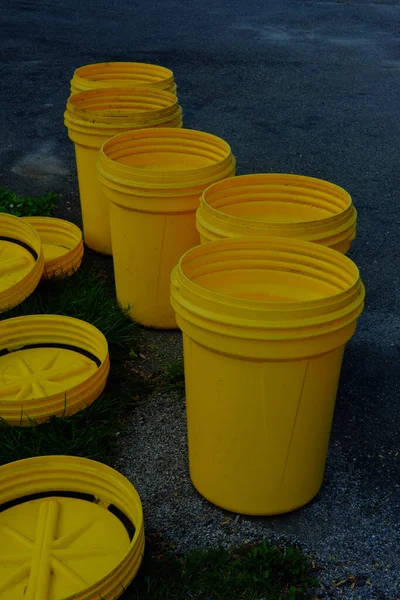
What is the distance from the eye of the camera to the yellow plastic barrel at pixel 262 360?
7.24 feet

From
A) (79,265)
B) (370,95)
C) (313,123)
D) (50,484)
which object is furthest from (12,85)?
(50,484)

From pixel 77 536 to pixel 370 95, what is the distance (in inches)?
261

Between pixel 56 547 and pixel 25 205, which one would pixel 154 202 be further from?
pixel 25 205

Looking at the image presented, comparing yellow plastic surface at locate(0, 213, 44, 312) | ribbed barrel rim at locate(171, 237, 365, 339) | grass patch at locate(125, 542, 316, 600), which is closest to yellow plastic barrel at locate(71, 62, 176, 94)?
yellow plastic surface at locate(0, 213, 44, 312)

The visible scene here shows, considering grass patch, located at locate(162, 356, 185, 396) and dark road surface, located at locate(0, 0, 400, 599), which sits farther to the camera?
grass patch, located at locate(162, 356, 185, 396)

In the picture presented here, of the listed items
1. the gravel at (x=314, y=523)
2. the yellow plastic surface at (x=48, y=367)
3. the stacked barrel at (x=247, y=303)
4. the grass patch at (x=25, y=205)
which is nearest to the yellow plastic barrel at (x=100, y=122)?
the stacked barrel at (x=247, y=303)

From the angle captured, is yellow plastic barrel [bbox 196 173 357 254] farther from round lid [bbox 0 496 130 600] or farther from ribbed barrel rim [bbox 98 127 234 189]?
round lid [bbox 0 496 130 600]

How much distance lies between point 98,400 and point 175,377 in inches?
15.3

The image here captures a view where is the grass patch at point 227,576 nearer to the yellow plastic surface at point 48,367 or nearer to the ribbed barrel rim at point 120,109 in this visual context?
the yellow plastic surface at point 48,367

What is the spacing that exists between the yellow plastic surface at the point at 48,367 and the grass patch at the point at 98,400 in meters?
0.06

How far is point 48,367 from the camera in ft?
10.9

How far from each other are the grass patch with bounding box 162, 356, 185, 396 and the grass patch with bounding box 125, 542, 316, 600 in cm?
96

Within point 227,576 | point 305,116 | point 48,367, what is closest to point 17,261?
point 48,367

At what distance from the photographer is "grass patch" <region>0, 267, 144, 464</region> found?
287 cm
